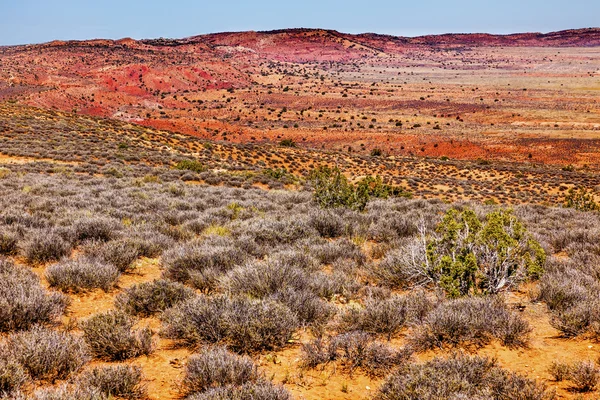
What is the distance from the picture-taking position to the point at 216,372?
133 inches

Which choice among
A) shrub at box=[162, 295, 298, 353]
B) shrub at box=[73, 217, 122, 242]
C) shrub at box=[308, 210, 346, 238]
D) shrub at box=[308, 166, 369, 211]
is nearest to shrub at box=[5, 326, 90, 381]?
shrub at box=[162, 295, 298, 353]

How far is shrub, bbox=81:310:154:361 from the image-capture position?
12.9ft

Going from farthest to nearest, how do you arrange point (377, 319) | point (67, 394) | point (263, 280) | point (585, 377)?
point (263, 280) < point (377, 319) < point (585, 377) < point (67, 394)

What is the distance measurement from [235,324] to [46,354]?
1.69 meters

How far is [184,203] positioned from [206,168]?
17.2m

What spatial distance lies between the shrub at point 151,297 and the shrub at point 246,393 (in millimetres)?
2107

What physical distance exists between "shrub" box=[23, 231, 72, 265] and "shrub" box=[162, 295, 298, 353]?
10.8ft

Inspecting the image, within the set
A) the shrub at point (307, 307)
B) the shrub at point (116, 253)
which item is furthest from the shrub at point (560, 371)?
the shrub at point (116, 253)

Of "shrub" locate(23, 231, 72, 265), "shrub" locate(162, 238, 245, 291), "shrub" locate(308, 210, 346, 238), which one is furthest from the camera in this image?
"shrub" locate(308, 210, 346, 238)

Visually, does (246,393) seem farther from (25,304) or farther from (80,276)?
(80,276)

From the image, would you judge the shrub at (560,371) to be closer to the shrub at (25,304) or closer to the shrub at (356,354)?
the shrub at (356,354)

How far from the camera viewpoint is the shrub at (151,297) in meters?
4.98

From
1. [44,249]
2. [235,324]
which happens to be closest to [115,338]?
[235,324]

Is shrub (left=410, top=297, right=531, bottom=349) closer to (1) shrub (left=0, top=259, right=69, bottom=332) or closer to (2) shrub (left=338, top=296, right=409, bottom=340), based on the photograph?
(2) shrub (left=338, top=296, right=409, bottom=340)
